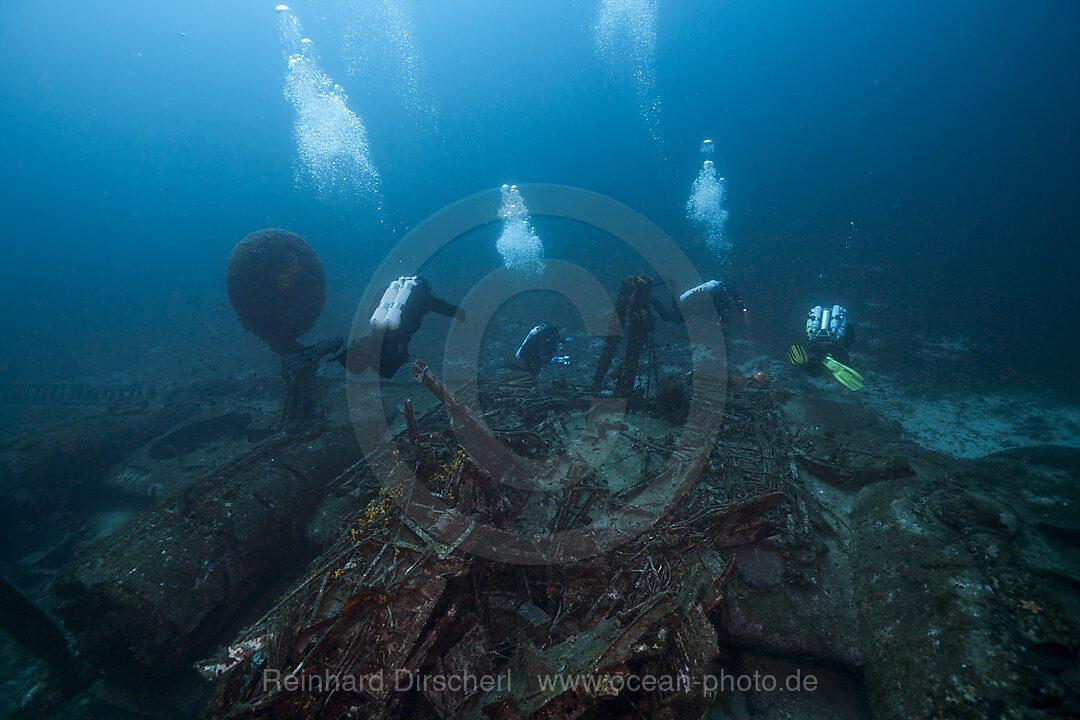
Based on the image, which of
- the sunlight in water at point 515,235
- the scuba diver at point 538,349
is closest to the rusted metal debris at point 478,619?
the scuba diver at point 538,349

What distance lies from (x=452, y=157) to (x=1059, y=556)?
159993 millimetres

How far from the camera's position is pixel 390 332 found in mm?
8266

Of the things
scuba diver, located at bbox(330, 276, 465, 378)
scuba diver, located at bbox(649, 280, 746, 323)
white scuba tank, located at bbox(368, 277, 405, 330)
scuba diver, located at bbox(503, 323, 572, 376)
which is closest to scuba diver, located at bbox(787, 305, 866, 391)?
scuba diver, located at bbox(649, 280, 746, 323)

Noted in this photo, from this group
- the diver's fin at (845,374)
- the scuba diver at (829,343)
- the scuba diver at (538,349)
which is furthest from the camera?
the scuba diver at (538,349)

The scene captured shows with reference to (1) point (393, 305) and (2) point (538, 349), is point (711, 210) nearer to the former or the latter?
(2) point (538, 349)

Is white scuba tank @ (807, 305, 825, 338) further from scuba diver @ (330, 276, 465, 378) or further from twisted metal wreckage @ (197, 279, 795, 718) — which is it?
scuba diver @ (330, 276, 465, 378)

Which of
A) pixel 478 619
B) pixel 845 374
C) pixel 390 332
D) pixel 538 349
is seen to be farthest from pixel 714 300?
pixel 478 619

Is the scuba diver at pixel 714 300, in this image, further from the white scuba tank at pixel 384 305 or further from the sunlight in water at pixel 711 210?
the sunlight in water at pixel 711 210

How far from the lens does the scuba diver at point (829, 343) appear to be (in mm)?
9625

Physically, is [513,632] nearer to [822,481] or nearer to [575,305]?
[822,481]

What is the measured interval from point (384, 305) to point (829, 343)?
11310 mm

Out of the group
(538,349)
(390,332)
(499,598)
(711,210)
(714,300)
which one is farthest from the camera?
(711,210)

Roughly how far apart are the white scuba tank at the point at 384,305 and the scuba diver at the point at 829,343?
1002 centimetres

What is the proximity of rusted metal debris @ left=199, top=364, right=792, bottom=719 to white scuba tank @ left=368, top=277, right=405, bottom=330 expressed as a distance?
12.1ft
